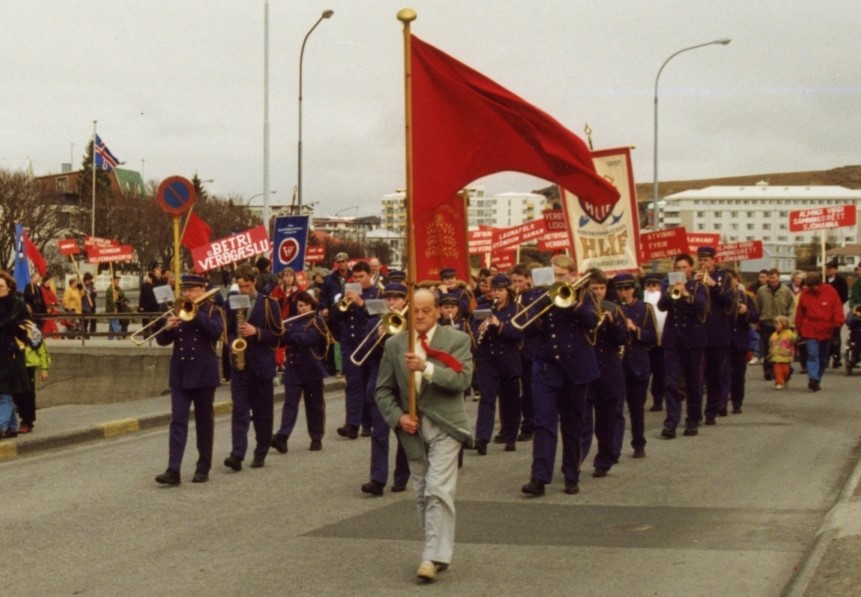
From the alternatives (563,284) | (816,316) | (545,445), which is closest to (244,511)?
(545,445)

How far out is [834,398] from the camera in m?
19.1

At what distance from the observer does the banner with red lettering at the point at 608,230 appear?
50.6ft

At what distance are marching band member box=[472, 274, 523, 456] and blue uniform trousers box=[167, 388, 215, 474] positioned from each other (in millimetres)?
2877

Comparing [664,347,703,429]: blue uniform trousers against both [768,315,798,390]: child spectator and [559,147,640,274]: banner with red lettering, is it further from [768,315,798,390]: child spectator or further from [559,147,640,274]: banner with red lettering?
[768,315,798,390]: child spectator

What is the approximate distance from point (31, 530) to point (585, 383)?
440 centimetres

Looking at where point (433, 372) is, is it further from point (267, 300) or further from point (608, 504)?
point (267, 300)

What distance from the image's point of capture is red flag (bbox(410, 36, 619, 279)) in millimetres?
8281

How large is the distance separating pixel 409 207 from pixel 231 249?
1623 cm

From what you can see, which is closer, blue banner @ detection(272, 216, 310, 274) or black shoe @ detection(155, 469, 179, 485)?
black shoe @ detection(155, 469, 179, 485)

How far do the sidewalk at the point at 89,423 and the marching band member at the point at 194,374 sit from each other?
298cm

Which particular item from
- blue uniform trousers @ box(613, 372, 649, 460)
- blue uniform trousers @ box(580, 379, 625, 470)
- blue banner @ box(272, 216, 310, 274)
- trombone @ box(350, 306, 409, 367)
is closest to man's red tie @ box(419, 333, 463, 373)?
trombone @ box(350, 306, 409, 367)

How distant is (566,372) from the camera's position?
1031 cm

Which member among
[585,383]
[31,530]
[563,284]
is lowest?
[31,530]

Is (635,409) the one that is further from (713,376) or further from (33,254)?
(33,254)
